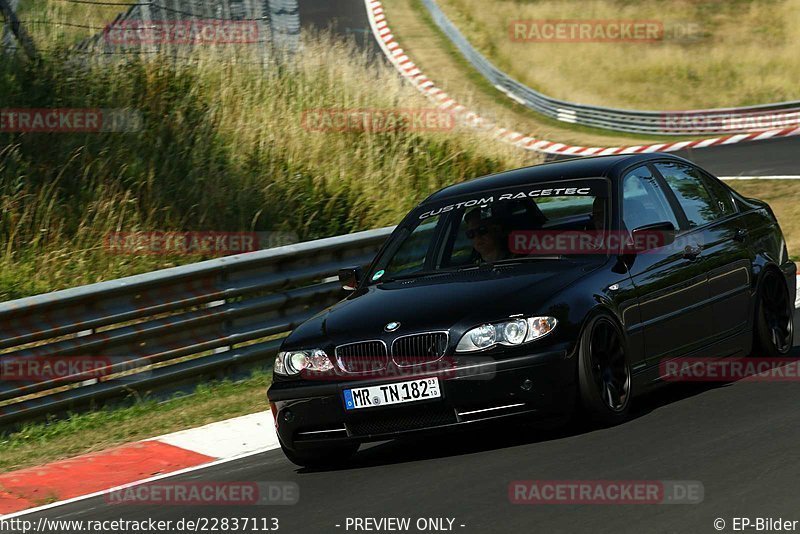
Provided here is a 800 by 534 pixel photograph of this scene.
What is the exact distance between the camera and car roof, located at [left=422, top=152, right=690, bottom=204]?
7.92 m

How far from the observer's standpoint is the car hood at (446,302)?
6.72 meters

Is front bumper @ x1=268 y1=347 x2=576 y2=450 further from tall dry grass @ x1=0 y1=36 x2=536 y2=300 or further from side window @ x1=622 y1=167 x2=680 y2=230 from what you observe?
tall dry grass @ x1=0 y1=36 x2=536 y2=300

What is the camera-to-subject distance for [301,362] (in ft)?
23.1

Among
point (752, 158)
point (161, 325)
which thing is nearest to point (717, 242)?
point (161, 325)

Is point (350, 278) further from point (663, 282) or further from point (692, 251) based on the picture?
point (692, 251)

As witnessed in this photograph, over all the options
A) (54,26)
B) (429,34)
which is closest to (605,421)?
(54,26)

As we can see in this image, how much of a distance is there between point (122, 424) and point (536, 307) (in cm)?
382

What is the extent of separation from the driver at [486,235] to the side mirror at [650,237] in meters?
0.75

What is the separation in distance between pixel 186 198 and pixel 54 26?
11.2 ft

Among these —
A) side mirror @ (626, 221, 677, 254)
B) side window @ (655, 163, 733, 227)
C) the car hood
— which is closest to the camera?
the car hood

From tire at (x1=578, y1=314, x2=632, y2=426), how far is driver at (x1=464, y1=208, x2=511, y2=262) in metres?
0.89

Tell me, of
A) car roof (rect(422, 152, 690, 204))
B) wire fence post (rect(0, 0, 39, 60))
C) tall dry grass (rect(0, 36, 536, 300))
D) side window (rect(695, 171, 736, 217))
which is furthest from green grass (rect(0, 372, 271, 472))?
wire fence post (rect(0, 0, 39, 60))

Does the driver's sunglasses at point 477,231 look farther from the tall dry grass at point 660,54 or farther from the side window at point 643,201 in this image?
the tall dry grass at point 660,54

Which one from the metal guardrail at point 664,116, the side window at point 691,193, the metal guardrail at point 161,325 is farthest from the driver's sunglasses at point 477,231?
the metal guardrail at point 664,116
